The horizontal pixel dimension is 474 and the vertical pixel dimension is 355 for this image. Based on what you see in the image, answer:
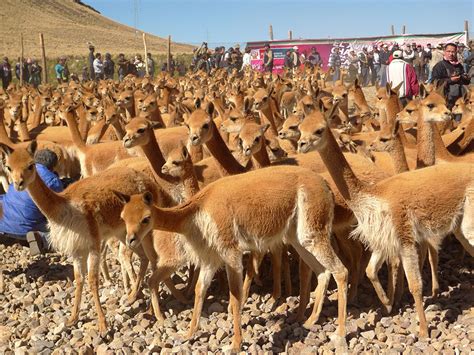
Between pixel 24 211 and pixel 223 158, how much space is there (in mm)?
2367

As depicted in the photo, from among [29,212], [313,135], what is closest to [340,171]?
[313,135]

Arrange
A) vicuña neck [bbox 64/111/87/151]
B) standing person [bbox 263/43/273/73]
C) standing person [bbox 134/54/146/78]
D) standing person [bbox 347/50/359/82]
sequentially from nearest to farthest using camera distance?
vicuña neck [bbox 64/111/87/151] → standing person [bbox 263/43/273/73] → standing person [bbox 134/54/146/78] → standing person [bbox 347/50/359/82]

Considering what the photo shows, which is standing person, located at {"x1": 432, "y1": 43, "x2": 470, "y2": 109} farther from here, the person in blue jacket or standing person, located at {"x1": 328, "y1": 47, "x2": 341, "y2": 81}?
standing person, located at {"x1": 328, "y1": 47, "x2": 341, "y2": 81}

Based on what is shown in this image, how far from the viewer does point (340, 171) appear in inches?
218

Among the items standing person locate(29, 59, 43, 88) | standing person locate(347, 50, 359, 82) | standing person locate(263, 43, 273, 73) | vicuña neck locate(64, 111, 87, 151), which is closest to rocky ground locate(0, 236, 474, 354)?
vicuña neck locate(64, 111, 87, 151)

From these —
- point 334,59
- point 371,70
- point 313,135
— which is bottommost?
point 313,135

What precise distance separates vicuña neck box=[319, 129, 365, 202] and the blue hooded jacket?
3.24 m

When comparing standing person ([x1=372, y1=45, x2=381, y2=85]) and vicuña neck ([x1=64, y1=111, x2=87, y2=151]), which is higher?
standing person ([x1=372, y1=45, x2=381, y2=85])

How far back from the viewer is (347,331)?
5.43 meters

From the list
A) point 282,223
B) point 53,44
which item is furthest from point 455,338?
→ point 53,44

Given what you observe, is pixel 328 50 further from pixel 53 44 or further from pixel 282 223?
pixel 53 44

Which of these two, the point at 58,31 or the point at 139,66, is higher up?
the point at 58,31

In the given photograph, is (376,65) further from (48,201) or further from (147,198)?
(147,198)

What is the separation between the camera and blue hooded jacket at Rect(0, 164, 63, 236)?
23.9 feet
